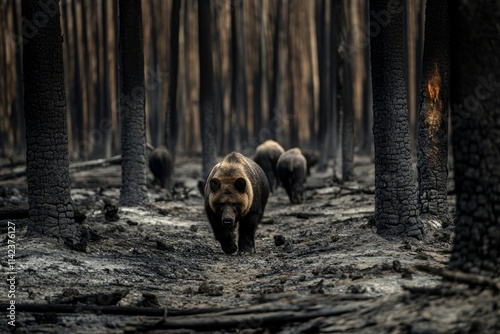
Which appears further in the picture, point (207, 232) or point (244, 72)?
point (244, 72)

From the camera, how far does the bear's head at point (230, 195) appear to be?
38.5ft

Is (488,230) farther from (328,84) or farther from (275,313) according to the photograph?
(328,84)

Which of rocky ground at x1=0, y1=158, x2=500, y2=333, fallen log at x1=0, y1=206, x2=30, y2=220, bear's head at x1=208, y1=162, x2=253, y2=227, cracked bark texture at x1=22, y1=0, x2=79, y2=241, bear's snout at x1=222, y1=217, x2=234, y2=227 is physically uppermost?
cracked bark texture at x1=22, y1=0, x2=79, y2=241

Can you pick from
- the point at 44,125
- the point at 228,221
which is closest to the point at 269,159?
the point at 228,221

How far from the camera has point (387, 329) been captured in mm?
6164

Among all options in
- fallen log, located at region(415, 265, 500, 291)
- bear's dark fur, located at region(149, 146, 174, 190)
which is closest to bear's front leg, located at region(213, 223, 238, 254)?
Answer: fallen log, located at region(415, 265, 500, 291)

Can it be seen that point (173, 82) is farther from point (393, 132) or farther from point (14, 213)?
point (393, 132)

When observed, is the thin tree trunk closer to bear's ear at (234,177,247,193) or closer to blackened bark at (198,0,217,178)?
blackened bark at (198,0,217,178)

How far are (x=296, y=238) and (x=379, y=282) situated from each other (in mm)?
5828

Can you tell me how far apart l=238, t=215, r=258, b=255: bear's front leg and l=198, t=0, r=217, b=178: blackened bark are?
32.3ft

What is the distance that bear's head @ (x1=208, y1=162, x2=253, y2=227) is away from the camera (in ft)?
38.5

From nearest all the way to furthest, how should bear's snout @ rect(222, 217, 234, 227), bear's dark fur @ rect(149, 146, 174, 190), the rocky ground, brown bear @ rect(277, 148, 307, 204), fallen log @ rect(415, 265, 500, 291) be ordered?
fallen log @ rect(415, 265, 500, 291), the rocky ground, bear's snout @ rect(222, 217, 234, 227), brown bear @ rect(277, 148, 307, 204), bear's dark fur @ rect(149, 146, 174, 190)

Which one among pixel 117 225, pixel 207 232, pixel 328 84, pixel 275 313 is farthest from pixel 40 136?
pixel 328 84

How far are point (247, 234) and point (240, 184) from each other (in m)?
1.03
